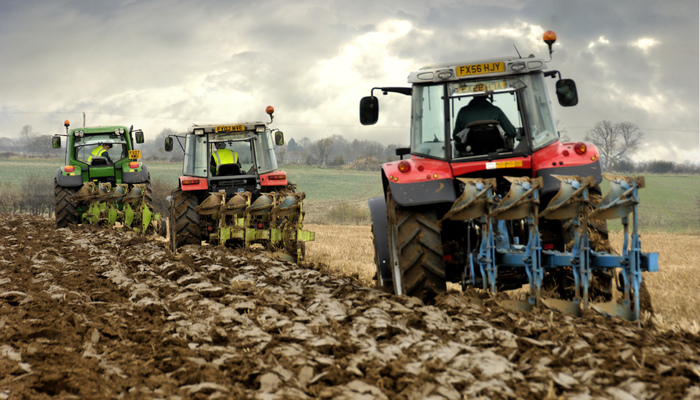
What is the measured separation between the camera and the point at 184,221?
A: 9.12m

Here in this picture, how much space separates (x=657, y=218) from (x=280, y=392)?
88.7ft

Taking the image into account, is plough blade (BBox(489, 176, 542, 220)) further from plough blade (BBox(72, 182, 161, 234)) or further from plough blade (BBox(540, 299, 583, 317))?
plough blade (BBox(72, 182, 161, 234))

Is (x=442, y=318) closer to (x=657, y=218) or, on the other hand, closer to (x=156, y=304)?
(x=156, y=304)

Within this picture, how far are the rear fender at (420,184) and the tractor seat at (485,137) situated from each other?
1.34 feet

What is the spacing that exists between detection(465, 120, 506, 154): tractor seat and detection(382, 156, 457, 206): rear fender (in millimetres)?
409

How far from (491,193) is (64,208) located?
458 inches

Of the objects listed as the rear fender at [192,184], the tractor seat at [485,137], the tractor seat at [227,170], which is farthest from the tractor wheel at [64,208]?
the tractor seat at [485,137]

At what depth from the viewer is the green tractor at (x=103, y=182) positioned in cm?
1270

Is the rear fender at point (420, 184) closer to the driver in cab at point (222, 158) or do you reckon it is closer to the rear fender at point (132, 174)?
the driver in cab at point (222, 158)

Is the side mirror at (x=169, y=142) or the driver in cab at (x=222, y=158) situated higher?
the side mirror at (x=169, y=142)

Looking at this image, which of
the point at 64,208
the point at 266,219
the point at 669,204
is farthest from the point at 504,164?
the point at 669,204

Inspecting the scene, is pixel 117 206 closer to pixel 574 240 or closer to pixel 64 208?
pixel 64 208

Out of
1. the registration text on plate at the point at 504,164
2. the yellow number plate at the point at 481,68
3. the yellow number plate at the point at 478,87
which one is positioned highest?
the yellow number plate at the point at 481,68

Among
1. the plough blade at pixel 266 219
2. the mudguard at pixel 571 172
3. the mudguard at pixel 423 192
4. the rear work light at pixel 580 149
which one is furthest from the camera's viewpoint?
the plough blade at pixel 266 219
